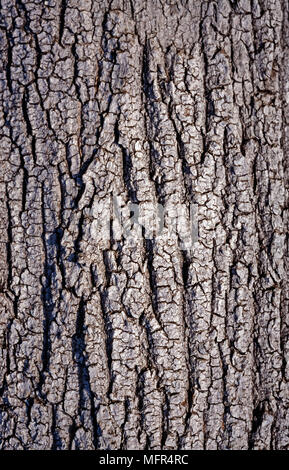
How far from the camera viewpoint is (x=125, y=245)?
1650 mm

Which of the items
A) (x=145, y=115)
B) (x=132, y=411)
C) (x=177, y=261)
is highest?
(x=145, y=115)

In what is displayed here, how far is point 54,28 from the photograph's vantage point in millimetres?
1656

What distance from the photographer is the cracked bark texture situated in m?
1.64

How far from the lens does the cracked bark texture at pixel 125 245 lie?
1637 millimetres

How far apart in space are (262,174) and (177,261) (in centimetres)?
48

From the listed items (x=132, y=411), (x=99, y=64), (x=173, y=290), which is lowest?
(x=132, y=411)

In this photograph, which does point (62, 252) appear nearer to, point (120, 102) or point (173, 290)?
point (173, 290)

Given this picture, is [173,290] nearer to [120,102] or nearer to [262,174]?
[262,174]

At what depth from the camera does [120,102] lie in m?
1.66

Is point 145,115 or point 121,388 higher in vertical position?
point 145,115
